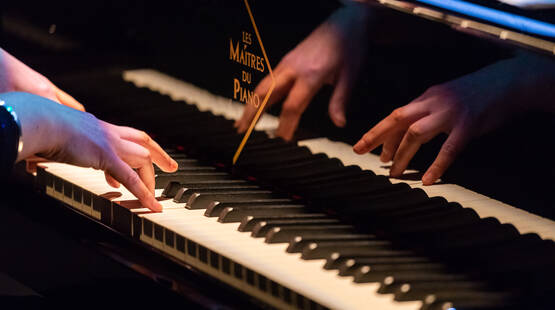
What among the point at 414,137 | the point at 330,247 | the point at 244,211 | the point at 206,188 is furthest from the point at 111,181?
the point at 414,137

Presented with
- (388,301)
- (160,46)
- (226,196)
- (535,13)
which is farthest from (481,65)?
(160,46)

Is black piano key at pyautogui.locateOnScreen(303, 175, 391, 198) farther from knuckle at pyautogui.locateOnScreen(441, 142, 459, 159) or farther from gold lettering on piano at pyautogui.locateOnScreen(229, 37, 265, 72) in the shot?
gold lettering on piano at pyautogui.locateOnScreen(229, 37, 265, 72)

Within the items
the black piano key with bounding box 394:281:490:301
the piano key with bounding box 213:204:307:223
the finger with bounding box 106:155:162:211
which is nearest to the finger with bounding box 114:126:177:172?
the finger with bounding box 106:155:162:211

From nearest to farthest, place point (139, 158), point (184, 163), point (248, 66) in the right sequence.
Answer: point (139, 158) < point (248, 66) < point (184, 163)

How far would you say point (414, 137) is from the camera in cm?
171

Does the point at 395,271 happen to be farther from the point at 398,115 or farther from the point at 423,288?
the point at 398,115

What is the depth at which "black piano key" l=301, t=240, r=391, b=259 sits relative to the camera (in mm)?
1650

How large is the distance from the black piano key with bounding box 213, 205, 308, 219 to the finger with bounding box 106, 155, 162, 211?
115 millimetres

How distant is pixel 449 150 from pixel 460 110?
0.07 metres

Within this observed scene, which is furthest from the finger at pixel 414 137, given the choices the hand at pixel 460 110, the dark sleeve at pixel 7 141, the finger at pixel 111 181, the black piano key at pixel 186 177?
the dark sleeve at pixel 7 141

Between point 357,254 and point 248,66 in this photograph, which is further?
point 248,66

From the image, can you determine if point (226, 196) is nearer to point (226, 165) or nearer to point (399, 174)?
point (226, 165)

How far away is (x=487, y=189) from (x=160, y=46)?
3.29 feet

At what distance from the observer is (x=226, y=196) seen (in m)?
1.94
